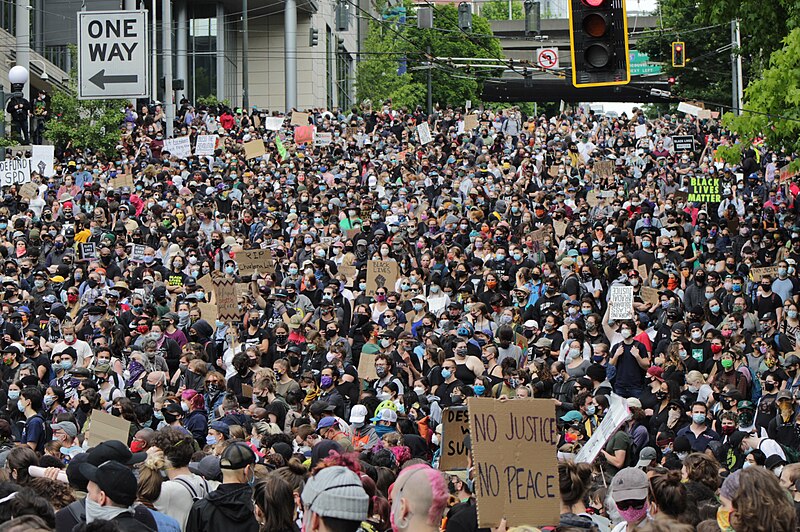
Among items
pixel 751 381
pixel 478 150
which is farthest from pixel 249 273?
pixel 478 150

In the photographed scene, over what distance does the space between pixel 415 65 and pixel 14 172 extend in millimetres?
44485

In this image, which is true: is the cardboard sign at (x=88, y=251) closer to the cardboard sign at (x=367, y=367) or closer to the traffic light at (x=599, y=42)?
the cardboard sign at (x=367, y=367)

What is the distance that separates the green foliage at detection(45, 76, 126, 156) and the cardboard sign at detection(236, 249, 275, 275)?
15303 millimetres

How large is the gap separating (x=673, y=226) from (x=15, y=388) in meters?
12.2

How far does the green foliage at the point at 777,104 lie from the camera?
20438 mm

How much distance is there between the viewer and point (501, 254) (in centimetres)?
2183

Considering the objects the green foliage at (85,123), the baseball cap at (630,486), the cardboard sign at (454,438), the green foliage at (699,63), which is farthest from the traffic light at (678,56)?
the baseball cap at (630,486)

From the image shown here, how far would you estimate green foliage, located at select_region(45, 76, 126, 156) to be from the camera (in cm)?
3647

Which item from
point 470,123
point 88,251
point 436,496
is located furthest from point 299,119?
point 436,496

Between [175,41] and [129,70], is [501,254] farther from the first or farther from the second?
[175,41]

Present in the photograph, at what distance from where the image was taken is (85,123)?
121 ft

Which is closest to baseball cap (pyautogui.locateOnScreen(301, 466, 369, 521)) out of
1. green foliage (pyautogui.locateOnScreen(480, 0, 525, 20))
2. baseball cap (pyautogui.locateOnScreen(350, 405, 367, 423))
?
baseball cap (pyautogui.locateOnScreen(350, 405, 367, 423))

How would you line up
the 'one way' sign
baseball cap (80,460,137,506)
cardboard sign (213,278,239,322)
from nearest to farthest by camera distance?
baseball cap (80,460,137,506) → the 'one way' sign → cardboard sign (213,278,239,322)

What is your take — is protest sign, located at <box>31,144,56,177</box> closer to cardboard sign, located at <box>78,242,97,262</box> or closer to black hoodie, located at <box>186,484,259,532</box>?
cardboard sign, located at <box>78,242,97,262</box>
